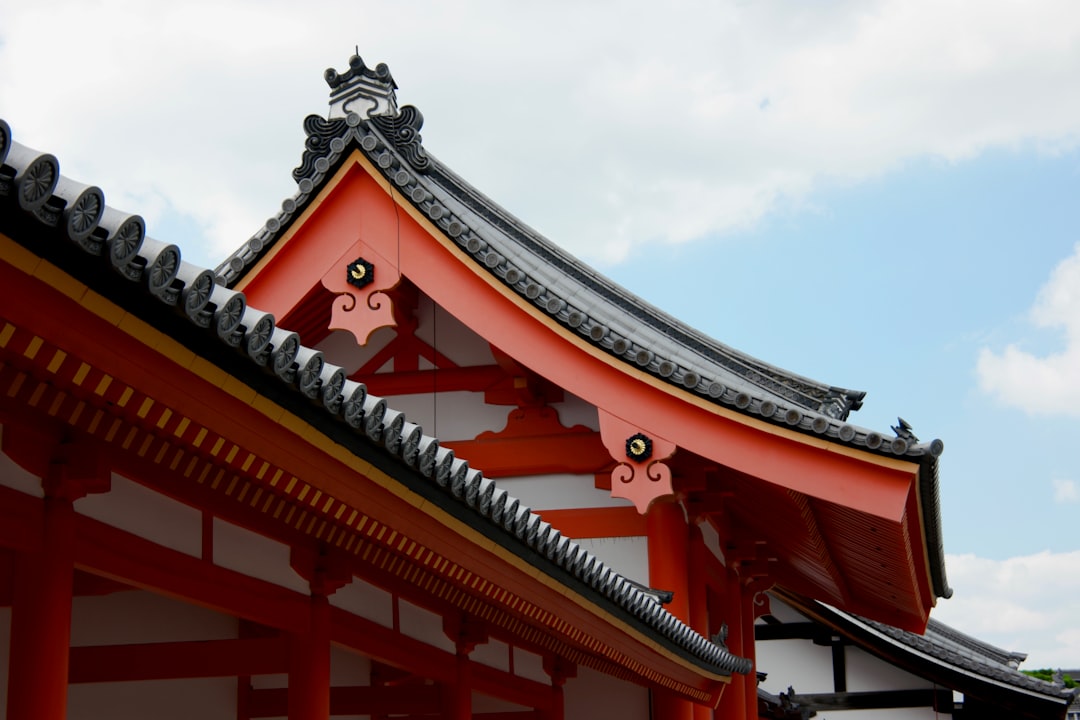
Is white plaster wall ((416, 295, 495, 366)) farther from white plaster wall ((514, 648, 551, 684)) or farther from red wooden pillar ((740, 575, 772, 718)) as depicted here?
red wooden pillar ((740, 575, 772, 718))

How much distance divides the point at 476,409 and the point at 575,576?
548 centimetres

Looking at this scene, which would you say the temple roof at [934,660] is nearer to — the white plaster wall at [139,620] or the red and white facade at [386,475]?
the red and white facade at [386,475]

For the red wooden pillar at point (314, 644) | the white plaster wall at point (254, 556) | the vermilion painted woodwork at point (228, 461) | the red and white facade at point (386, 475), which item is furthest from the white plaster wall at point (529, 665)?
the white plaster wall at point (254, 556)

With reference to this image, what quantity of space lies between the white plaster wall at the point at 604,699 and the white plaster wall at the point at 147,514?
6.65m

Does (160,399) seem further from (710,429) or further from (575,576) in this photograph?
(710,429)

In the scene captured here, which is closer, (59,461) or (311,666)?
(59,461)

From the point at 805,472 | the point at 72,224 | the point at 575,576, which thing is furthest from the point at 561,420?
the point at 72,224

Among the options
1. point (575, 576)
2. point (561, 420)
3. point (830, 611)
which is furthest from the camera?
point (830, 611)

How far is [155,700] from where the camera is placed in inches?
268

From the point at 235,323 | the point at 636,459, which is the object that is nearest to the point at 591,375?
the point at 636,459

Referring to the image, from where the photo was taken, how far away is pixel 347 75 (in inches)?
463

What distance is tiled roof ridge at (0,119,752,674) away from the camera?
9.23ft

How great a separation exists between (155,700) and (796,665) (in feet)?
55.1

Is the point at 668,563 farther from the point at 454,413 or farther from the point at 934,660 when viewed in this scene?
the point at 934,660
